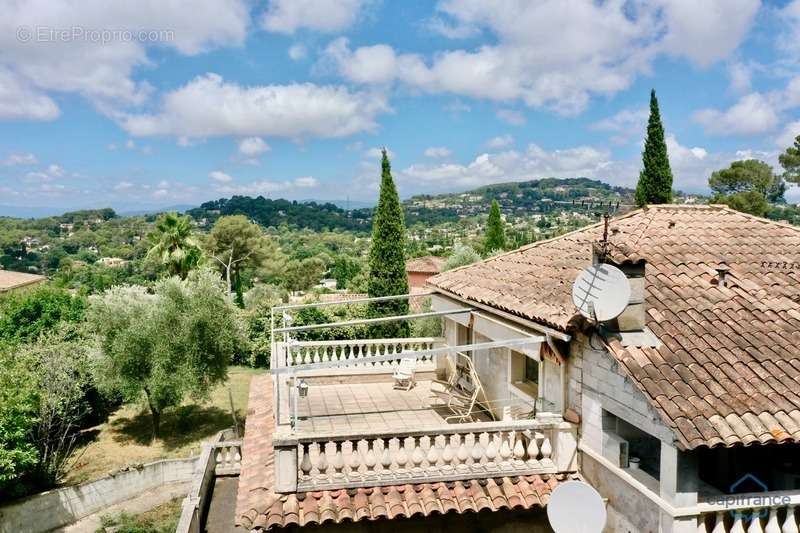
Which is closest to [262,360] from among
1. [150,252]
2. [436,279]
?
[150,252]

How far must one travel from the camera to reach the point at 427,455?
8.95m

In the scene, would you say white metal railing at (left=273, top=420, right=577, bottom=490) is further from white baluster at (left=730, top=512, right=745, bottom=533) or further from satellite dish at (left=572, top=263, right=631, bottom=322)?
white baluster at (left=730, top=512, right=745, bottom=533)

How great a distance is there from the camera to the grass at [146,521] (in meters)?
18.7

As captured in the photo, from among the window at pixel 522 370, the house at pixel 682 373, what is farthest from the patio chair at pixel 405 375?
the window at pixel 522 370

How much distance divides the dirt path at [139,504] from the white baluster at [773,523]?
A: 64.2 feet

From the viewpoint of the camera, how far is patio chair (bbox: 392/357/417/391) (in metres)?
14.7

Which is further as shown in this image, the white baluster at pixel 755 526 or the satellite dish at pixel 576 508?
the satellite dish at pixel 576 508

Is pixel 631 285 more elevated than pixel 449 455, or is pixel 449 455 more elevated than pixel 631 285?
pixel 631 285

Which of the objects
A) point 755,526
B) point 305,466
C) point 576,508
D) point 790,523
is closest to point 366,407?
point 305,466

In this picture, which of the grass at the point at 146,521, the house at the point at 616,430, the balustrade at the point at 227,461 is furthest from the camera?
the grass at the point at 146,521

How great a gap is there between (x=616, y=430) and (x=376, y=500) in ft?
12.4

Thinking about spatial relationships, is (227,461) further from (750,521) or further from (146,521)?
(750,521)

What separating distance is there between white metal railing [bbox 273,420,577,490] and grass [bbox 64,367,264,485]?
16.9 metres

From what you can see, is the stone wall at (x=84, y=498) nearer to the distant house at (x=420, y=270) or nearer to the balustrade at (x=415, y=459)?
the balustrade at (x=415, y=459)
